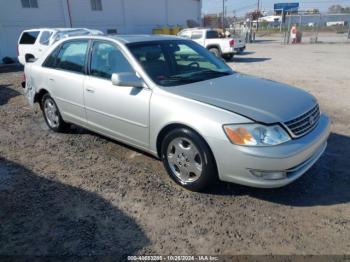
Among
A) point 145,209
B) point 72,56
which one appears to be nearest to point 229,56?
point 72,56

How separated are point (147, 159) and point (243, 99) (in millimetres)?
1696

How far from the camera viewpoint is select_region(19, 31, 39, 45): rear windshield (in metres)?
14.4

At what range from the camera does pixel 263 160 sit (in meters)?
3.03

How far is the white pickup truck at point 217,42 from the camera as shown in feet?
56.4

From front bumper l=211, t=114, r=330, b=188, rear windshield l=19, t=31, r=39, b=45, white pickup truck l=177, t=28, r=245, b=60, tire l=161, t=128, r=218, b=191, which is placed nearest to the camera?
front bumper l=211, t=114, r=330, b=188

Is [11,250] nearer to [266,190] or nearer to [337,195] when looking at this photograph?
[266,190]

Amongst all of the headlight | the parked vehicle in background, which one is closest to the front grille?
the headlight

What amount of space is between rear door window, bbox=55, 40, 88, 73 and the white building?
1683 cm

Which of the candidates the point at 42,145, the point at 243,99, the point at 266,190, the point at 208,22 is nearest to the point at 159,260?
the point at 266,190

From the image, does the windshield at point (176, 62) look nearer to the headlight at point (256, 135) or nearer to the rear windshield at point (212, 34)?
the headlight at point (256, 135)

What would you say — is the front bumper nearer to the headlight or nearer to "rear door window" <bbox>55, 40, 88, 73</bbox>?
the headlight

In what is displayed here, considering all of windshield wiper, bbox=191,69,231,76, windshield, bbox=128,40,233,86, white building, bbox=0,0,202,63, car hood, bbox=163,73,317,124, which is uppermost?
white building, bbox=0,0,202,63

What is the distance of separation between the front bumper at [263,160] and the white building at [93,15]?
19.9 meters

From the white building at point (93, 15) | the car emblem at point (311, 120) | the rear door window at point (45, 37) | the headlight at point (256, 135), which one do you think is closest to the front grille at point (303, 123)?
the car emblem at point (311, 120)
